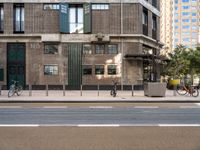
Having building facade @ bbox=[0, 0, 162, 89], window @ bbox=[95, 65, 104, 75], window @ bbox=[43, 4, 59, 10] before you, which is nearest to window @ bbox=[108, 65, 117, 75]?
building facade @ bbox=[0, 0, 162, 89]

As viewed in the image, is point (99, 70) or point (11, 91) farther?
point (99, 70)

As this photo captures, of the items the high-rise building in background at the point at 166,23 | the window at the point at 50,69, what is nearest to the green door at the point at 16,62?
the window at the point at 50,69

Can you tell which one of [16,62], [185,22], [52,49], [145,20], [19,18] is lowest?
[16,62]

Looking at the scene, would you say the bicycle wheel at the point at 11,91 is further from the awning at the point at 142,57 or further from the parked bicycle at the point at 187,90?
the parked bicycle at the point at 187,90

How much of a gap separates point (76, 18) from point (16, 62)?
8453mm

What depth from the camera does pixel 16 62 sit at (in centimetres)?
3177

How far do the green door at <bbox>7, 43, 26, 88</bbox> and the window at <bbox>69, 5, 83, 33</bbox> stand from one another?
5.96 m

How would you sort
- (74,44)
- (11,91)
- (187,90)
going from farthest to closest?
1. (74,44)
2. (187,90)
3. (11,91)

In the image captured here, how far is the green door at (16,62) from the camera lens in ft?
104

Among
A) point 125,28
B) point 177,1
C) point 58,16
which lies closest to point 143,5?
point 125,28

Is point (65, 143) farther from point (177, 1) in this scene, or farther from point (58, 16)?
point (177, 1)

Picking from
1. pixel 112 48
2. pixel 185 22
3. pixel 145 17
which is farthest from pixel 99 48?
pixel 185 22

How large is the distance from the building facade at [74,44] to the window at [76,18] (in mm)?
314

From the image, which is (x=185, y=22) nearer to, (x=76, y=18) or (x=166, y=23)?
(x=166, y=23)
